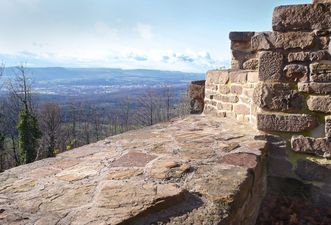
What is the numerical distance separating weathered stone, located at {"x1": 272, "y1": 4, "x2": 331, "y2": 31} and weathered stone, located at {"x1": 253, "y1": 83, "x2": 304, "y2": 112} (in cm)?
50

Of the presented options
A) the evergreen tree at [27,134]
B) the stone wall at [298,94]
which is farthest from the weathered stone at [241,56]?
the evergreen tree at [27,134]

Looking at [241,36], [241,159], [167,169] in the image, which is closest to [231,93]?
[241,36]

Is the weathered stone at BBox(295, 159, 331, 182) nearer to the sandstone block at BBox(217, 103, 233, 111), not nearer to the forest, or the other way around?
the sandstone block at BBox(217, 103, 233, 111)

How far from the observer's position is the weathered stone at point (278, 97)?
300 centimetres

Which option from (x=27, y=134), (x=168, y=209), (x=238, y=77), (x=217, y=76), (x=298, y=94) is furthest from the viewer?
(x=27, y=134)

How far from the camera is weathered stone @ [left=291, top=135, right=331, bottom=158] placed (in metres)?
2.90

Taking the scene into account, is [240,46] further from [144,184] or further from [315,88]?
[144,184]

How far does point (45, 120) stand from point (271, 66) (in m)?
32.5

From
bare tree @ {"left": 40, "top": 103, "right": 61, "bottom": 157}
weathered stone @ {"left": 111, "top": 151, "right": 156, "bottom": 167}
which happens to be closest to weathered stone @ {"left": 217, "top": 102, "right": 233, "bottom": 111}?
weathered stone @ {"left": 111, "top": 151, "right": 156, "bottom": 167}

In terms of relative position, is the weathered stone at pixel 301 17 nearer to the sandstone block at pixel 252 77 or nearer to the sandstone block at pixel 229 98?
the sandstone block at pixel 252 77

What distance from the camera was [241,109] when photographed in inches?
166

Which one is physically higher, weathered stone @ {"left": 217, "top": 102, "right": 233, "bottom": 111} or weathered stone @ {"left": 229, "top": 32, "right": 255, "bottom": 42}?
weathered stone @ {"left": 229, "top": 32, "right": 255, "bottom": 42}

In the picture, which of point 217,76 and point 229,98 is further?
point 217,76

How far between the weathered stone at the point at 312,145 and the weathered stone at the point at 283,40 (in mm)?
781
